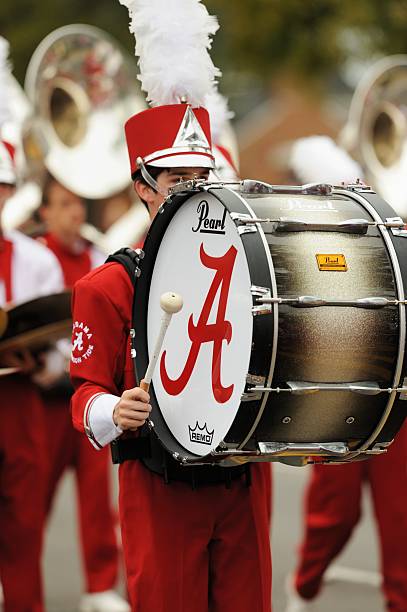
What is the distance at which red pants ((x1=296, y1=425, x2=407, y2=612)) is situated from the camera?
242 inches

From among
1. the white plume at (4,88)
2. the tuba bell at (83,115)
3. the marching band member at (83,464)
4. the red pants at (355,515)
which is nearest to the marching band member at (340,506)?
the red pants at (355,515)

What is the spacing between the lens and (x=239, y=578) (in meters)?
4.39

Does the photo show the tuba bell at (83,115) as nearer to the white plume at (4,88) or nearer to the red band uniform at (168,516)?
the white plume at (4,88)

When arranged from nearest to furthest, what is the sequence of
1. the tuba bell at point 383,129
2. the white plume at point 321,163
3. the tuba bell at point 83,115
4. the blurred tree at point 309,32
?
the white plume at point 321,163 < the tuba bell at point 83,115 < the tuba bell at point 383,129 < the blurred tree at point 309,32

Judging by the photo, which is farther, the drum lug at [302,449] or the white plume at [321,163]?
the white plume at [321,163]

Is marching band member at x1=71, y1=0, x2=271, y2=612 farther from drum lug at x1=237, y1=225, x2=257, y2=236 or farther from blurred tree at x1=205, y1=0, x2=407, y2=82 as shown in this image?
blurred tree at x1=205, y1=0, x2=407, y2=82

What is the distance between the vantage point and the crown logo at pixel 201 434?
410 centimetres

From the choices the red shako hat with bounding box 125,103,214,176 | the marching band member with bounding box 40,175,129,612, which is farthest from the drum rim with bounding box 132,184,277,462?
the marching band member with bounding box 40,175,129,612

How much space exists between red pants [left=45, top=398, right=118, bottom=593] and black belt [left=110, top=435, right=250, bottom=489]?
2883mm

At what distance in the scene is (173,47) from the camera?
4.64m

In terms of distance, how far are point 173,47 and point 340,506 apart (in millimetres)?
2470

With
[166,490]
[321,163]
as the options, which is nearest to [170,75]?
[166,490]

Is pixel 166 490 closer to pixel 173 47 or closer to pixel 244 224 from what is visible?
pixel 244 224

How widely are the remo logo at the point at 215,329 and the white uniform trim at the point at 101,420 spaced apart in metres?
0.22
